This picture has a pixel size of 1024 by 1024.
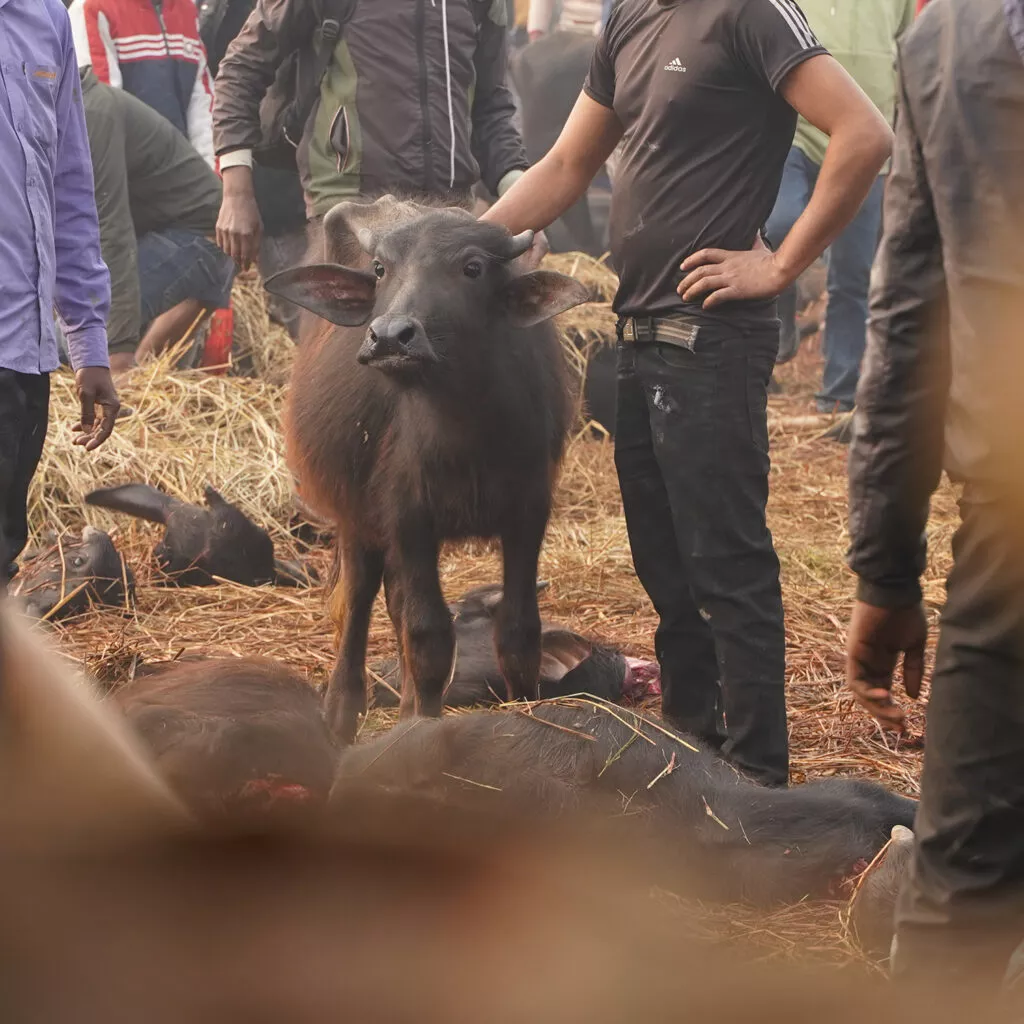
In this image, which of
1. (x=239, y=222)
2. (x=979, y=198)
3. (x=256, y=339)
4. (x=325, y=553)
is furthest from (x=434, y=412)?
(x=256, y=339)

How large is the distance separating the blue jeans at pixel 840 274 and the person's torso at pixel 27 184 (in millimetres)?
5102

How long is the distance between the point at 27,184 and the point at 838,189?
2301 millimetres

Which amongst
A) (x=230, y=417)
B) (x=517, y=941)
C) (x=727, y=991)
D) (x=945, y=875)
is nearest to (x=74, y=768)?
(x=517, y=941)

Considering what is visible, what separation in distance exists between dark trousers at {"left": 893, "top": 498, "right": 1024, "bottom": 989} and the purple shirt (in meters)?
2.85

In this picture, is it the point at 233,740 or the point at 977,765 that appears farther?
the point at 233,740

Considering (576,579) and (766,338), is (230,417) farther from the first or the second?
(766,338)

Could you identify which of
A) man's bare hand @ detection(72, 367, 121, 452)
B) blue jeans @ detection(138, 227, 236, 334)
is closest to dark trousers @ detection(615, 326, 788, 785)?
man's bare hand @ detection(72, 367, 121, 452)

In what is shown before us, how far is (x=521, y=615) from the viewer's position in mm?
4910

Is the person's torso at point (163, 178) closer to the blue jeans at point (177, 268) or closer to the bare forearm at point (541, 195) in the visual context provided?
the blue jeans at point (177, 268)

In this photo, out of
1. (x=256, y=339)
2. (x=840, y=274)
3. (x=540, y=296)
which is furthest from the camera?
(x=256, y=339)

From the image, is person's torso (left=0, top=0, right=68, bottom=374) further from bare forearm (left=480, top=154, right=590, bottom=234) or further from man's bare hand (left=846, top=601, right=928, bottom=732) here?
man's bare hand (left=846, top=601, right=928, bottom=732)

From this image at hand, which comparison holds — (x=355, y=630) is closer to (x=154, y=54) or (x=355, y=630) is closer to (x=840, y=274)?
(x=840, y=274)

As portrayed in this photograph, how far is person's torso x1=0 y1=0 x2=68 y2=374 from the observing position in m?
4.32

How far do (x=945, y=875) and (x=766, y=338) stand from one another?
215 cm
